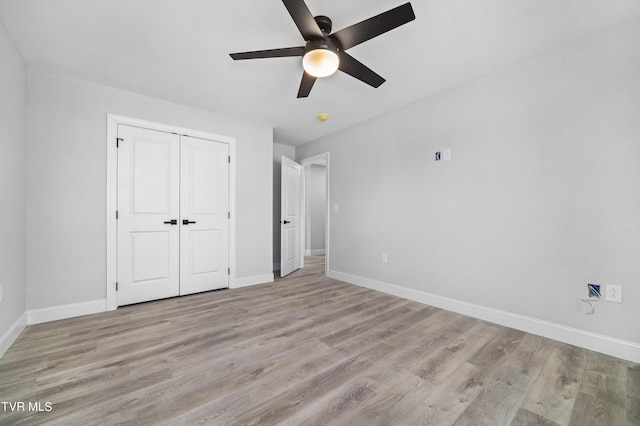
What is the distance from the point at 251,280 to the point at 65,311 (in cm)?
209

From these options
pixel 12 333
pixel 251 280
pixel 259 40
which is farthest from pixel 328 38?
pixel 12 333

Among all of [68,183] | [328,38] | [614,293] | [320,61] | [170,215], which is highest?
[328,38]

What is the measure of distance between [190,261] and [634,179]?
4587mm

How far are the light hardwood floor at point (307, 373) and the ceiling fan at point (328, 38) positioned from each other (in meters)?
2.25

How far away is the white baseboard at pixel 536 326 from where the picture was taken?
1978 millimetres

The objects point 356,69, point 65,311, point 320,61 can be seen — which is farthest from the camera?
point 65,311

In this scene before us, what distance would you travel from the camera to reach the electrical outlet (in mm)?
2002

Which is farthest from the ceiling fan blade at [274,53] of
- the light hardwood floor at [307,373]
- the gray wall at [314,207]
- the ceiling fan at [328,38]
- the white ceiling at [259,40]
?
the gray wall at [314,207]

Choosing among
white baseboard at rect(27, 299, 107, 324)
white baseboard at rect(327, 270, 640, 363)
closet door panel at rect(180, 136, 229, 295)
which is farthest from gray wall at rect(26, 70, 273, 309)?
white baseboard at rect(327, 270, 640, 363)

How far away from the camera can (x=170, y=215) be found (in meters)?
3.41

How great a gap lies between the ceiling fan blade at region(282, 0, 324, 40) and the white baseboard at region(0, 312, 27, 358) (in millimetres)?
3216

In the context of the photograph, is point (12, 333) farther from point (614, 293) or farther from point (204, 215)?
point (614, 293)

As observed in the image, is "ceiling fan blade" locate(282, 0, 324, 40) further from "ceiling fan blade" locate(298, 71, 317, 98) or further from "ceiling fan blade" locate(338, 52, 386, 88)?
"ceiling fan blade" locate(298, 71, 317, 98)

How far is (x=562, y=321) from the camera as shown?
2.24 meters
